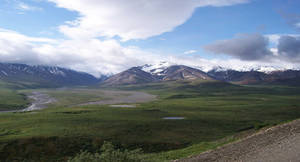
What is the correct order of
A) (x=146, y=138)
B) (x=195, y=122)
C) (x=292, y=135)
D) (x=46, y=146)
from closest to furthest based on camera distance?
1. (x=292, y=135)
2. (x=46, y=146)
3. (x=146, y=138)
4. (x=195, y=122)

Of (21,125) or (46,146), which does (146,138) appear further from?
(21,125)

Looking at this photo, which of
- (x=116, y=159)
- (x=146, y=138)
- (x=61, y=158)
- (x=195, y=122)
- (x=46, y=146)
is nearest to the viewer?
(x=116, y=159)

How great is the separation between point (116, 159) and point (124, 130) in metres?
41.7

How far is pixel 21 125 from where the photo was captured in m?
65.7

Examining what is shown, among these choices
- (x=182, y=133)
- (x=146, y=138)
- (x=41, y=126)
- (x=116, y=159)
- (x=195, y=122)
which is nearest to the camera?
(x=116, y=159)

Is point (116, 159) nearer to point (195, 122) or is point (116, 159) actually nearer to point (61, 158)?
point (61, 158)

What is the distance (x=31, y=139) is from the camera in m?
48.5

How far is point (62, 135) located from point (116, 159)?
129 ft

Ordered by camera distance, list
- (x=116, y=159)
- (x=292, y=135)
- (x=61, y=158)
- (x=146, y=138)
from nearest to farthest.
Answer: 1. (x=116, y=159)
2. (x=292, y=135)
3. (x=61, y=158)
4. (x=146, y=138)

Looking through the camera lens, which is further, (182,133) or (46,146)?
(182,133)

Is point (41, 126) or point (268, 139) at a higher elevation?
point (268, 139)

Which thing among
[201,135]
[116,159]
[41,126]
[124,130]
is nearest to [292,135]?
[116,159]

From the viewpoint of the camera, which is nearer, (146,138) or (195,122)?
(146,138)

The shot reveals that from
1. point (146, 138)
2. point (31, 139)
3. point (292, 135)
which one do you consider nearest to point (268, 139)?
point (292, 135)
